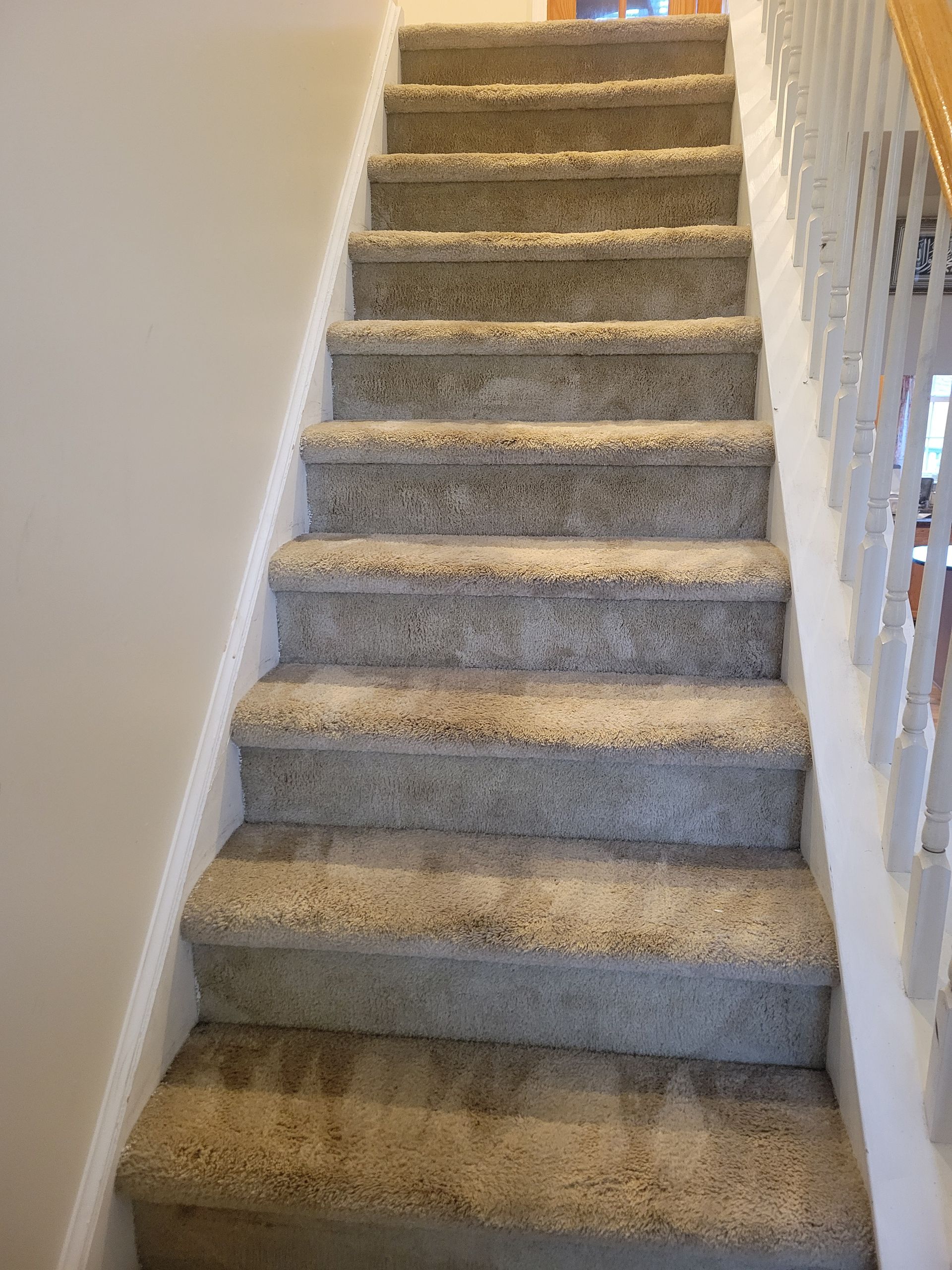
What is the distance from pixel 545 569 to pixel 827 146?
847 mm

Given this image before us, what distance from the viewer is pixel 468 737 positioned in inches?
48.4

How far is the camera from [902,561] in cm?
100

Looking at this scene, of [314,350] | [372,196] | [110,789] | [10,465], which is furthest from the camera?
[372,196]

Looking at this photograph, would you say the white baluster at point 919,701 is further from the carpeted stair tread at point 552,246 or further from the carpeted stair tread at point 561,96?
the carpeted stair tread at point 561,96

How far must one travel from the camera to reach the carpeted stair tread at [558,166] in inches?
75.4

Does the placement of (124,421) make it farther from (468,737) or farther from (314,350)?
(314,350)

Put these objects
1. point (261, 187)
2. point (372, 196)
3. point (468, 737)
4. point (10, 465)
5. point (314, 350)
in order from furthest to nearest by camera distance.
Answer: point (372, 196) < point (314, 350) < point (261, 187) < point (468, 737) < point (10, 465)

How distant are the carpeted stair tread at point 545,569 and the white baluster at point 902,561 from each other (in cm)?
28

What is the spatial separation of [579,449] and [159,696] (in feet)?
2.70

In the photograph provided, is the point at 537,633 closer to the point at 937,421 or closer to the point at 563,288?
the point at 563,288

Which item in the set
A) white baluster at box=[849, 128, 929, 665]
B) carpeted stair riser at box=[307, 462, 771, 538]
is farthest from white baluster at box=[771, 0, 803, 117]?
carpeted stair riser at box=[307, 462, 771, 538]

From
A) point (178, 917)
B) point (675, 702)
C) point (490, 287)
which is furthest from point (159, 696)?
point (490, 287)

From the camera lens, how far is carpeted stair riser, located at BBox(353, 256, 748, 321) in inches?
70.8

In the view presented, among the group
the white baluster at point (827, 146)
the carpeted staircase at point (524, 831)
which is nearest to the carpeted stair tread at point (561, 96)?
the carpeted staircase at point (524, 831)
